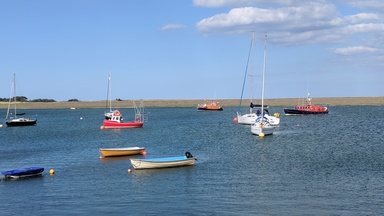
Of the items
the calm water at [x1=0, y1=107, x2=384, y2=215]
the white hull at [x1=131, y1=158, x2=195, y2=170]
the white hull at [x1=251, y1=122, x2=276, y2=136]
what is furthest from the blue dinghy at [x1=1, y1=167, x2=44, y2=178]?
the white hull at [x1=251, y1=122, x2=276, y2=136]

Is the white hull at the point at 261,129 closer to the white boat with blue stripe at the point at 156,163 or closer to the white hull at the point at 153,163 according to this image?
the white boat with blue stripe at the point at 156,163

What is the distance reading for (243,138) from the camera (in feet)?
218

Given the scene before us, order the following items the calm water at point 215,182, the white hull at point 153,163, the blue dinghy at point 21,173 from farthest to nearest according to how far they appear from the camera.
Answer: the white hull at point 153,163 < the blue dinghy at point 21,173 < the calm water at point 215,182

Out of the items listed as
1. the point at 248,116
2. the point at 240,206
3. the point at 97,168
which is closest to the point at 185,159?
the point at 97,168

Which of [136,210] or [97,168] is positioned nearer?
[136,210]

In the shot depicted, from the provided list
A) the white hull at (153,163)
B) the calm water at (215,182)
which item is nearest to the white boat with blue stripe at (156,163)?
the white hull at (153,163)

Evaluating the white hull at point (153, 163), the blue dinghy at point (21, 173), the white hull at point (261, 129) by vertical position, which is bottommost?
the blue dinghy at point (21, 173)

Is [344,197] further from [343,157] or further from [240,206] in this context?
[343,157]

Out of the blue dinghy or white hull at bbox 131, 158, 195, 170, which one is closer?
the blue dinghy

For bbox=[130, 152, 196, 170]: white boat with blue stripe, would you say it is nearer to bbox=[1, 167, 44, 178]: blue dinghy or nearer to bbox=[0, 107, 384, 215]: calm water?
bbox=[0, 107, 384, 215]: calm water

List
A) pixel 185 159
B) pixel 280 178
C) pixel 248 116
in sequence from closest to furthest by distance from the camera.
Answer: pixel 280 178, pixel 185 159, pixel 248 116

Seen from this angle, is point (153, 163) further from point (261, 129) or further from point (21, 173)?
point (261, 129)

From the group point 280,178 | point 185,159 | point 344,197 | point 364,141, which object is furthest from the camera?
point 364,141

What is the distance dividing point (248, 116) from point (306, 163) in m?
49.3
